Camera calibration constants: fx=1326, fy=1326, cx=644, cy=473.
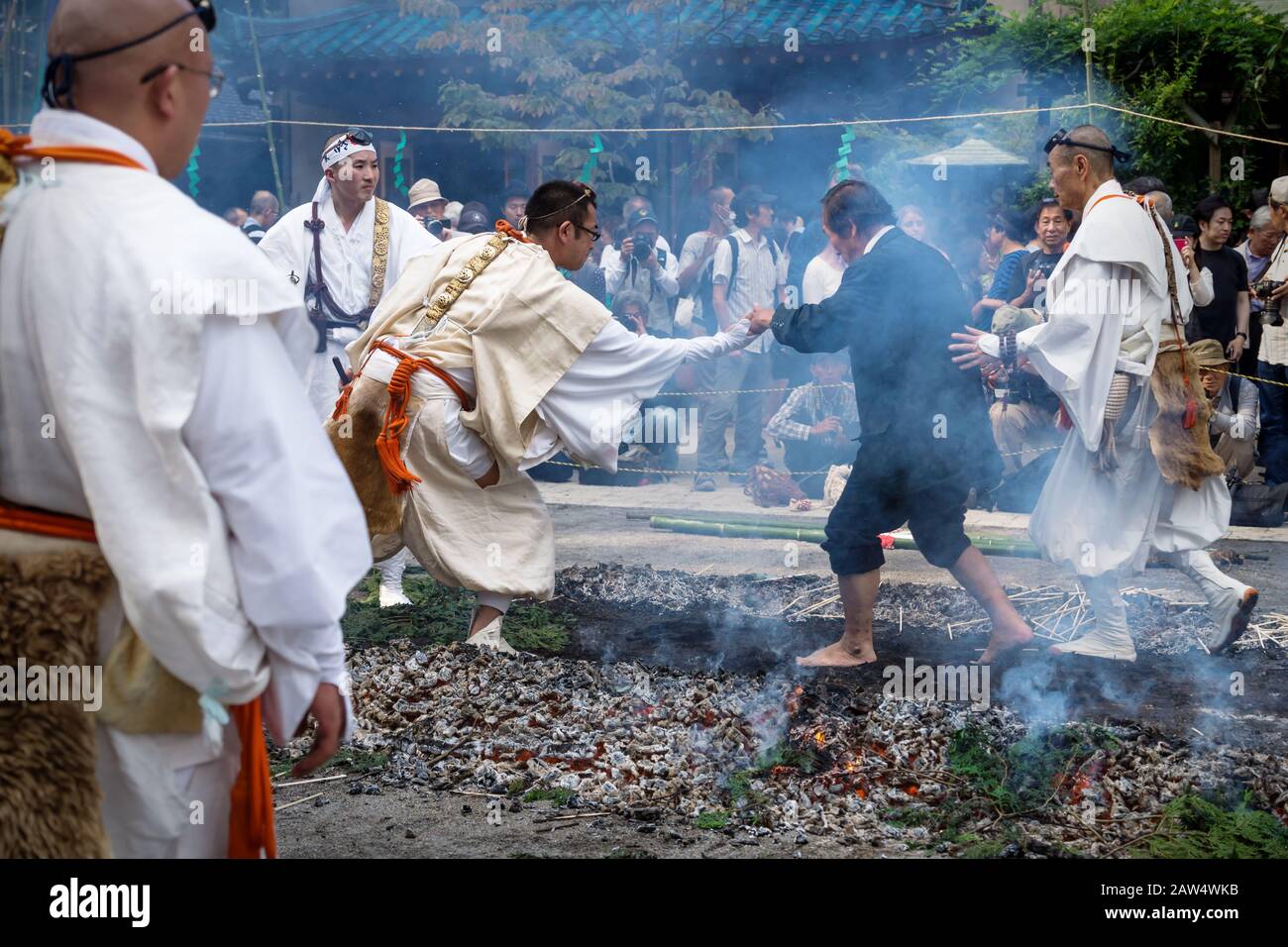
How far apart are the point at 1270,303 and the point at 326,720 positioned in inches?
345

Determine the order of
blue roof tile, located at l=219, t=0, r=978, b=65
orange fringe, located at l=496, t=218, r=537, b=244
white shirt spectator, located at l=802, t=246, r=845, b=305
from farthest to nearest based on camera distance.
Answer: blue roof tile, located at l=219, t=0, r=978, b=65, white shirt spectator, located at l=802, t=246, r=845, b=305, orange fringe, located at l=496, t=218, r=537, b=244

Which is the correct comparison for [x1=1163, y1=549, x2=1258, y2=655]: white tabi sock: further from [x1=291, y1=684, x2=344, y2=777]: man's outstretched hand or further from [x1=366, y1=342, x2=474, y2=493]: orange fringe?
[x1=291, y1=684, x2=344, y2=777]: man's outstretched hand

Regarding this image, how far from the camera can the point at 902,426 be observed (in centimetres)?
580

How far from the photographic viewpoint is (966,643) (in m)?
6.28

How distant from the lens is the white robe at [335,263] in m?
7.09

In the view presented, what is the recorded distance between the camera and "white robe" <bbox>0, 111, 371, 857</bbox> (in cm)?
207

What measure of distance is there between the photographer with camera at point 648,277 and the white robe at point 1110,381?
18.6 feet

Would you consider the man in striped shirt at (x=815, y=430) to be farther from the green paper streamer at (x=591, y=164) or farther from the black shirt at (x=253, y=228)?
the black shirt at (x=253, y=228)

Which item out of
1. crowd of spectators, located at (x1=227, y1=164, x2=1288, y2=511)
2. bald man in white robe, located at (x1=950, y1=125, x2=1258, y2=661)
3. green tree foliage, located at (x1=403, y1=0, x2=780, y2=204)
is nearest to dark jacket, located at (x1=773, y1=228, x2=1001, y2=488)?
bald man in white robe, located at (x1=950, y1=125, x2=1258, y2=661)

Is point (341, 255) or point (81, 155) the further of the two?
point (341, 255)

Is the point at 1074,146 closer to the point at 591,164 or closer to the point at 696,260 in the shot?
the point at 696,260

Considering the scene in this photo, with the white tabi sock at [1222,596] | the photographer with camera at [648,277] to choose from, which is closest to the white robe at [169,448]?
the white tabi sock at [1222,596]

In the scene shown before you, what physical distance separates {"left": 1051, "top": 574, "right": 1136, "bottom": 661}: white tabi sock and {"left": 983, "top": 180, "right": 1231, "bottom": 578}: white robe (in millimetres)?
67

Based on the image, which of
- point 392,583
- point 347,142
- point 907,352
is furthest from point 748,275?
point 907,352
